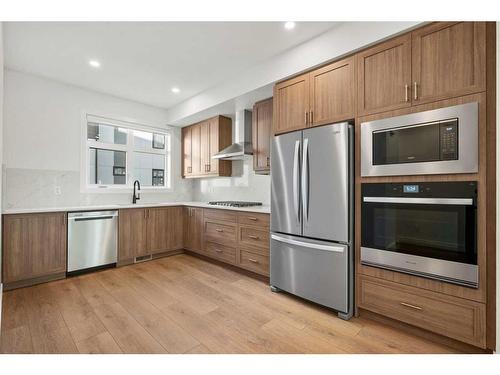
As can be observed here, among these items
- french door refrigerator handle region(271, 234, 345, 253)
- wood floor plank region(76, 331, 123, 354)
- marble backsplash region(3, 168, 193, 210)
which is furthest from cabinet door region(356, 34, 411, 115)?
marble backsplash region(3, 168, 193, 210)

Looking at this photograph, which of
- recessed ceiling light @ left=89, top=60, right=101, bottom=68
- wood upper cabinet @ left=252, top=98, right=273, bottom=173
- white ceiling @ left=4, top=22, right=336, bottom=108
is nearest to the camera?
white ceiling @ left=4, top=22, right=336, bottom=108

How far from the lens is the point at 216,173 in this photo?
4.22 m

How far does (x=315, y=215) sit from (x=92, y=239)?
9.60 feet

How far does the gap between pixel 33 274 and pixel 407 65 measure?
4.31m

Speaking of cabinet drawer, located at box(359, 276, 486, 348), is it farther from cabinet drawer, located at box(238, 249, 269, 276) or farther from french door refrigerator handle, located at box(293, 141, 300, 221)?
cabinet drawer, located at box(238, 249, 269, 276)

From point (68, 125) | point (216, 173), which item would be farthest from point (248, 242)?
point (68, 125)

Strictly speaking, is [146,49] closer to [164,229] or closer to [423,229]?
[164,229]

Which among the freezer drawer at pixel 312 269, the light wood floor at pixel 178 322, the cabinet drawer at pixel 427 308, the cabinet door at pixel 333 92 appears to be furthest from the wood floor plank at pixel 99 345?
the cabinet door at pixel 333 92

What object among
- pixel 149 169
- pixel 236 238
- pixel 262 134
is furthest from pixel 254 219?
pixel 149 169

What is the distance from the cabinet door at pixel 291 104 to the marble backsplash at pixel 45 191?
9.88ft

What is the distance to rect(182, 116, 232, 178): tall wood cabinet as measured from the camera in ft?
13.9

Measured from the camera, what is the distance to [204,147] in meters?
4.45

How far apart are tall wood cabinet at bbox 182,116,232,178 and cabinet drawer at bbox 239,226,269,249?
4.34 ft

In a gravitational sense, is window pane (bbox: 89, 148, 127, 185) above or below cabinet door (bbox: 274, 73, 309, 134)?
below
